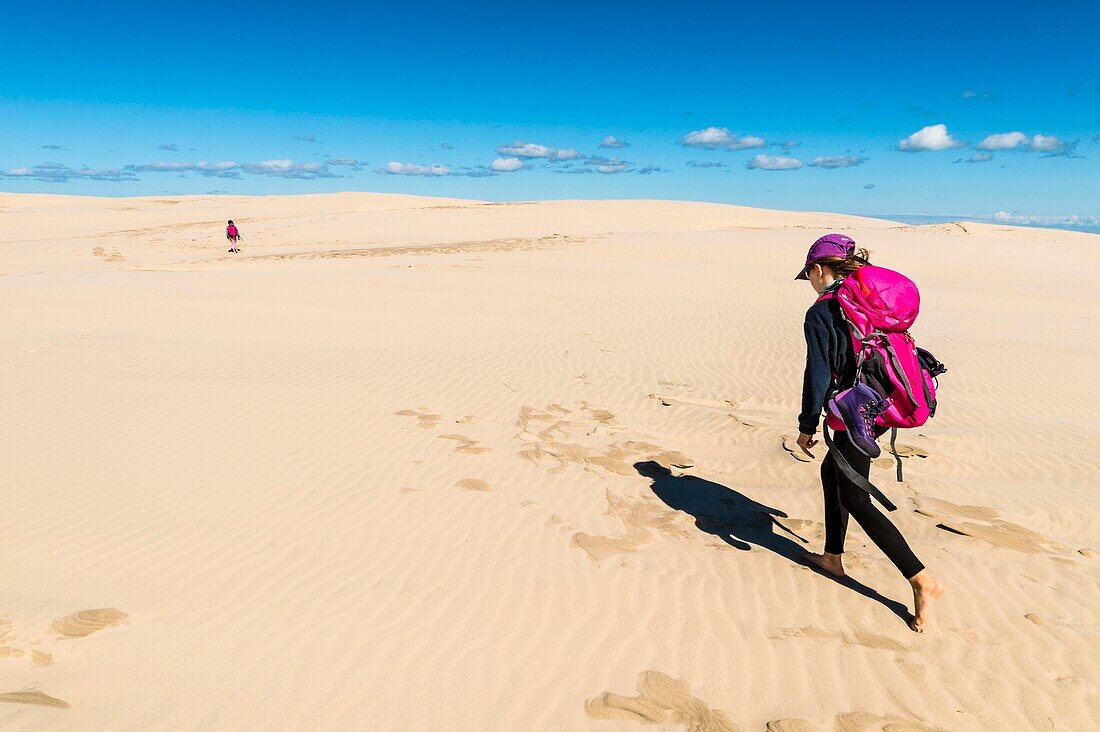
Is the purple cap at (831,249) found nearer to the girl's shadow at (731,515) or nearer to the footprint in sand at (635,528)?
the girl's shadow at (731,515)

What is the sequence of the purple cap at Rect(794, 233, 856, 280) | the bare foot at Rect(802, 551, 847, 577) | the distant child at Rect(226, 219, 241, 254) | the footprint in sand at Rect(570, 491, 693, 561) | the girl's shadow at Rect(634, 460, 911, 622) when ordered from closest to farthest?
the purple cap at Rect(794, 233, 856, 280)
the bare foot at Rect(802, 551, 847, 577)
the girl's shadow at Rect(634, 460, 911, 622)
the footprint in sand at Rect(570, 491, 693, 561)
the distant child at Rect(226, 219, 241, 254)

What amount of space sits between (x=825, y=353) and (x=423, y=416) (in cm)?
507

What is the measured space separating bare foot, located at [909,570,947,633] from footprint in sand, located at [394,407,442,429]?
16.1 ft

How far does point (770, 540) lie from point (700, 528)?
0.50 meters

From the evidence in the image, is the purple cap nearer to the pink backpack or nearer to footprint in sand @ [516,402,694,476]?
the pink backpack

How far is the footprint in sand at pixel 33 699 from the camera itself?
292 cm

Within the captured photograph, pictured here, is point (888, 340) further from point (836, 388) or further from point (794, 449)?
point (794, 449)

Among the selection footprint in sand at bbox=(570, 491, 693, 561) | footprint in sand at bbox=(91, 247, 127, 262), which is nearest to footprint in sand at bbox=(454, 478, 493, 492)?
footprint in sand at bbox=(570, 491, 693, 561)

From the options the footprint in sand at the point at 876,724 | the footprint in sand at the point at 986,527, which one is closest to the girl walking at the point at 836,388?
the footprint in sand at the point at 876,724

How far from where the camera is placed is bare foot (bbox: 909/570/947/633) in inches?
140

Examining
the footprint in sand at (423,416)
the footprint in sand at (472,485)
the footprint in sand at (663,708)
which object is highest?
the footprint in sand at (423,416)

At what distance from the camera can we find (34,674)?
3102mm

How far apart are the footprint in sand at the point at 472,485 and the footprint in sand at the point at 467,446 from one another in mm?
727

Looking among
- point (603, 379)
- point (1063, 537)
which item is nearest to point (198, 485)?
point (603, 379)
